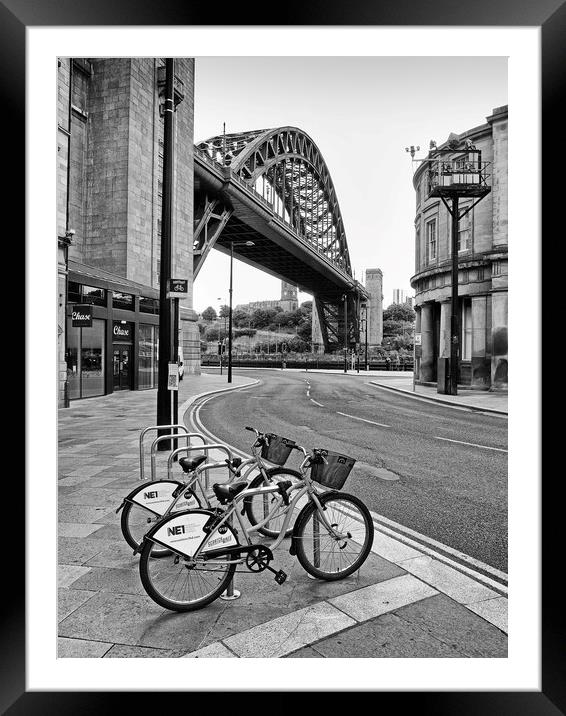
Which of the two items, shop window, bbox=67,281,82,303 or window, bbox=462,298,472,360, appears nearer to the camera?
shop window, bbox=67,281,82,303

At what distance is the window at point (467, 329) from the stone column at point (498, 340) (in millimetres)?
2118

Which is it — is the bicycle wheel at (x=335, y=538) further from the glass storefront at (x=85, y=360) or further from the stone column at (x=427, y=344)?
the stone column at (x=427, y=344)

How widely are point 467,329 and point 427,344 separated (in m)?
3.85

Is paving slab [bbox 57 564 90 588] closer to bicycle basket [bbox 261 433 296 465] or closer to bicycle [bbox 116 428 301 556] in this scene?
bicycle [bbox 116 428 301 556]

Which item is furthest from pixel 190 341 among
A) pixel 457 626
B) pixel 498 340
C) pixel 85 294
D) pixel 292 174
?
pixel 292 174

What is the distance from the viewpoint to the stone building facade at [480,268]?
926 inches

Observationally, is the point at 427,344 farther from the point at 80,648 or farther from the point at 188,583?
the point at 80,648

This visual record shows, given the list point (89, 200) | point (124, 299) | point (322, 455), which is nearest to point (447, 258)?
point (124, 299)

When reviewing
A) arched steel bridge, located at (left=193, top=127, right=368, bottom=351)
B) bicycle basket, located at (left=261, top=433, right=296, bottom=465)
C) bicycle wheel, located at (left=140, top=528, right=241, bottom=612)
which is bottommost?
bicycle wheel, located at (left=140, top=528, right=241, bottom=612)

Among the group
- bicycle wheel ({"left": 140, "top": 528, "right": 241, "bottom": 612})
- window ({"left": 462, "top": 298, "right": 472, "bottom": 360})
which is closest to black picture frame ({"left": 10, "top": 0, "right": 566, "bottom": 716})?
bicycle wheel ({"left": 140, "top": 528, "right": 241, "bottom": 612})

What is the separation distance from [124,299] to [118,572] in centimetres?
2059

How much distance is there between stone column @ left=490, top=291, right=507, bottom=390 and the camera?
23.1 m

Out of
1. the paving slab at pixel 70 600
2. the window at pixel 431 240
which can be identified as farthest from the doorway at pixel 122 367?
the paving slab at pixel 70 600
